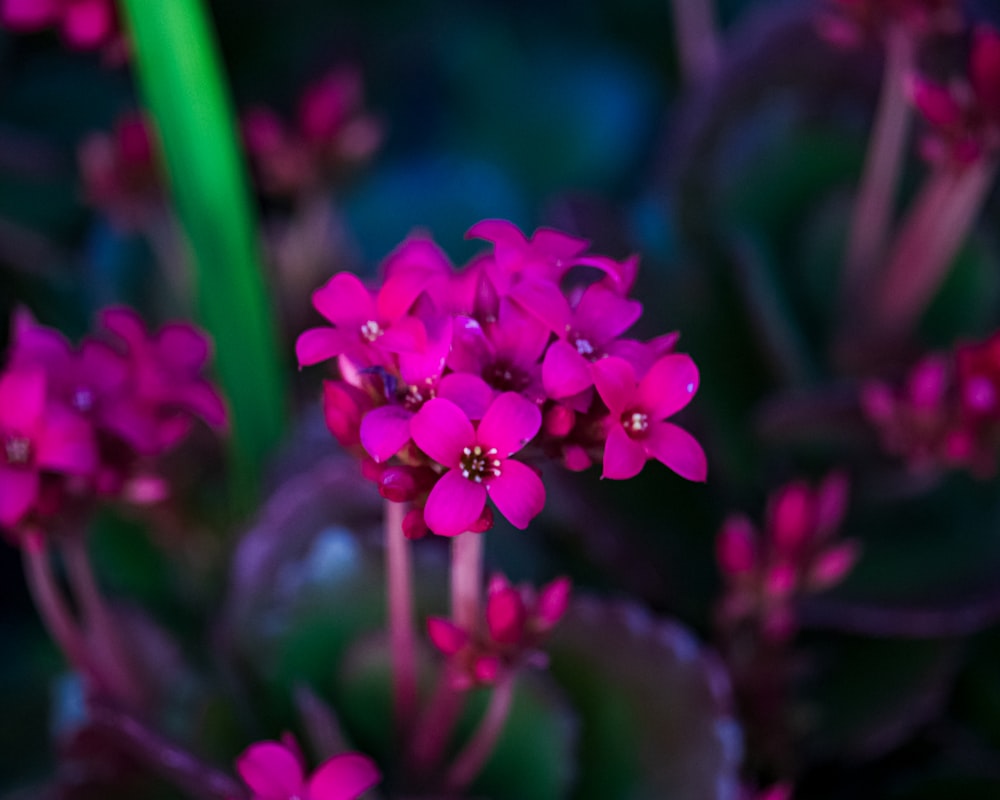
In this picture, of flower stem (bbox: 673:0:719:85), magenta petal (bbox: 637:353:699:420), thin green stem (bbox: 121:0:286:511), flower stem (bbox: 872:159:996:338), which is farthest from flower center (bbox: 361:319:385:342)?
flower stem (bbox: 673:0:719:85)

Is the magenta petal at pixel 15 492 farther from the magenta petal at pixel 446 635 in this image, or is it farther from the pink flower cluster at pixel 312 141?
the pink flower cluster at pixel 312 141

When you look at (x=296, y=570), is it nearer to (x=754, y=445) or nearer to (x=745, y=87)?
(x=754, y=445)

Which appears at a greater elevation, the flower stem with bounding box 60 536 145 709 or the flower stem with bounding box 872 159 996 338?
the flower stem with bounding box 872 159 996 338

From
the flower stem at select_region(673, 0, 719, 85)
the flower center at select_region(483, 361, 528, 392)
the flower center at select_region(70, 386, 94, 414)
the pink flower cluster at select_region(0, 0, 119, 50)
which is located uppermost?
the pink flower cluster at select_region(0, 0, 119, 50)

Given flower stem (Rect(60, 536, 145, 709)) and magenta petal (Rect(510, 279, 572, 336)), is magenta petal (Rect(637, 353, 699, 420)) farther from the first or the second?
flower stem (Rect(60, 536, 145, 709))

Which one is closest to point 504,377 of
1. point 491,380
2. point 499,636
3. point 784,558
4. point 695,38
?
point 491,380

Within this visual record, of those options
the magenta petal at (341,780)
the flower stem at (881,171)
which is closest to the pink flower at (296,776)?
the magenta petal at (341,780)

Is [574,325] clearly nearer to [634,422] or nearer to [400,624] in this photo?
[634,422]

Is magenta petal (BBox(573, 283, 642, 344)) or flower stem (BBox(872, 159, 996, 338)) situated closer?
magenta petal (BBox(573, 283, 642, 344))
